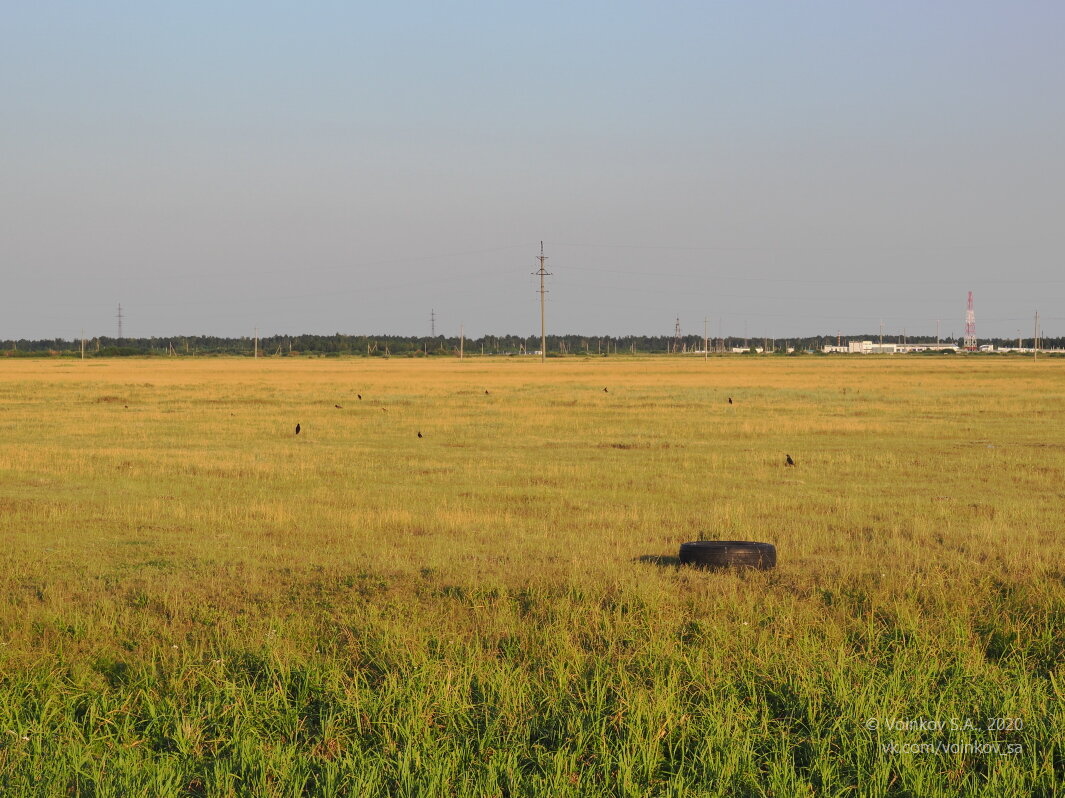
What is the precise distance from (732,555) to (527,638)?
353cm

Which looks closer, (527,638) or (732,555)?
(527,638)

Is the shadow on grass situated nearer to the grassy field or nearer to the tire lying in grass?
the grassy field

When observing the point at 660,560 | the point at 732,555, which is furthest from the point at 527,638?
the point at 660,560

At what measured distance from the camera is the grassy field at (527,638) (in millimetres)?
6422

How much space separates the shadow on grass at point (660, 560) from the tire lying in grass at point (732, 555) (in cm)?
28

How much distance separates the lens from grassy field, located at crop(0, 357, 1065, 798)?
253 inches

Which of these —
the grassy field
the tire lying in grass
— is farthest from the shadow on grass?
the tire lying in grass

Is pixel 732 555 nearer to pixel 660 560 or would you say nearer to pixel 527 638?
pixel 660 560

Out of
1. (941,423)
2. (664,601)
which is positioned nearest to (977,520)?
(664,601)

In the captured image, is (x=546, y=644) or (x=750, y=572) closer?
(x=546, y=644)

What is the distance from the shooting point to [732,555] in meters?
11.5

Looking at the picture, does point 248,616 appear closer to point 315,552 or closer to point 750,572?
point 315,552

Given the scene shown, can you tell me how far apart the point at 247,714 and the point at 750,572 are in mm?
6016

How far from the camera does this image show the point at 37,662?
814 cm
